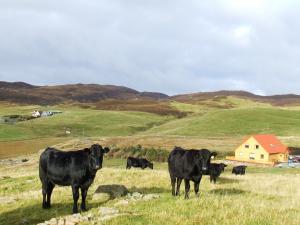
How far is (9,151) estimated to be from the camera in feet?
306

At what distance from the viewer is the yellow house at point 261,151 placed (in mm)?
78981

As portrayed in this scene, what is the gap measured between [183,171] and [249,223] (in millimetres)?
7606

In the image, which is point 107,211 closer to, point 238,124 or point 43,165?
point 43,165

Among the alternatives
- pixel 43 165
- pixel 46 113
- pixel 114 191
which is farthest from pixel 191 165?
pixel 46 113

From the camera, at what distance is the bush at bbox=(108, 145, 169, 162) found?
7690cm

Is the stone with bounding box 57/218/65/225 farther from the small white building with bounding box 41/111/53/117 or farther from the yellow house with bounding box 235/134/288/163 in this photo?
the small white building with bounding box 41/111/53/117

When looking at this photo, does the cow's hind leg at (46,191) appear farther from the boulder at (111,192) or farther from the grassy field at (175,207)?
the boulder at (111,192)

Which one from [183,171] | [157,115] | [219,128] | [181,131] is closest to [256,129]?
[219,128]

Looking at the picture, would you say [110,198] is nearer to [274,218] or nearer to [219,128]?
[274,218]

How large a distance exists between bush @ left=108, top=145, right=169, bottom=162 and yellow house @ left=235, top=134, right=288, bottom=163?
1263cm

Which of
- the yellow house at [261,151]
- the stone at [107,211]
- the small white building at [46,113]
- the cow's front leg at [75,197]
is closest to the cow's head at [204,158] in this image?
the stone at [107,211]

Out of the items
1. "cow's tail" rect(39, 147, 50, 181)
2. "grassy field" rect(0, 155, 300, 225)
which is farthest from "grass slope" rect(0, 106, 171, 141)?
"cow's tail" rect(39, 147, 50, 181)

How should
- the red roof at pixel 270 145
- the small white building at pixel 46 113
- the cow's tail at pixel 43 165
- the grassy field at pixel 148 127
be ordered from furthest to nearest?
the small white building at pixel 46 113, the grassy field at pixel 148 127, the red roof at pixel 270 145, the cow's tail at pixel 43 165

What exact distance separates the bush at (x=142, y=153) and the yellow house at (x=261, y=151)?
12.6m
